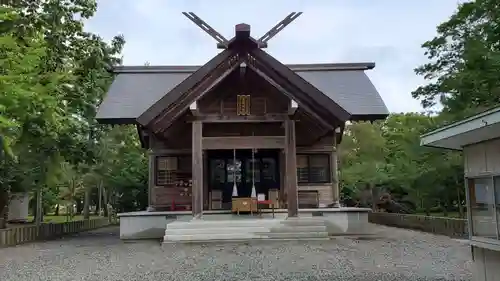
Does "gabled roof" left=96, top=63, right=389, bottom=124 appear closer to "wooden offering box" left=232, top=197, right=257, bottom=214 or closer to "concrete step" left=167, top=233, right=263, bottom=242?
"wooden offering box" left=232, top=197, right=257, bottom=214

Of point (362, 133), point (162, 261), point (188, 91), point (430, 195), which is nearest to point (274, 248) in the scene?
point (162, 261)

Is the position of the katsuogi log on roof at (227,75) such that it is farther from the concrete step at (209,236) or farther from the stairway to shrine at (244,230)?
the concrete step at (209,236)

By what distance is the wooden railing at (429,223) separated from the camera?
14668 mm

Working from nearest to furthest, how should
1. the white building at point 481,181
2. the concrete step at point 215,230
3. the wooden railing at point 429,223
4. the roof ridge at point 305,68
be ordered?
the white building at point 481,181
the concrete step at point 215,230
the wooden railing at point 429,223
the roof ridge at point 305,68

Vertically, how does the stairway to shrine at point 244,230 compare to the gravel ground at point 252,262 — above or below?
above

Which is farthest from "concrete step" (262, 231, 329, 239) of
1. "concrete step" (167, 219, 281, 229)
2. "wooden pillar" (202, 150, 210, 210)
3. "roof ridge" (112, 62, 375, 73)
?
"roof ridge" (112, 62, 375, 73)

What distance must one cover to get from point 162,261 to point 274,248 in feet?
8.81

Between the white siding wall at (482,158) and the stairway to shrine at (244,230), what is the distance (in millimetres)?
6314

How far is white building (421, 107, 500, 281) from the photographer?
4895mm

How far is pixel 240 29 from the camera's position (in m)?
12.6

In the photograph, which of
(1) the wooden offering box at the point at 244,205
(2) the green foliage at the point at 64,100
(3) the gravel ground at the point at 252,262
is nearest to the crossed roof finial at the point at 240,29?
(2) the green foliage at the point at 64,100

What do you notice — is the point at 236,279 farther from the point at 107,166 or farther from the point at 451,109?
the point at 107,166

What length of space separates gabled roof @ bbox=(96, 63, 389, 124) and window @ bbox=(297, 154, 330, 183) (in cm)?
204

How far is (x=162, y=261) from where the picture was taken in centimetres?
863
